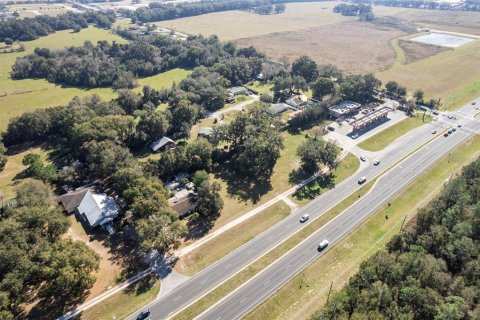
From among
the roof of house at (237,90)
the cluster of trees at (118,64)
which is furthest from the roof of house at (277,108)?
the cluster of trees at (118,64)

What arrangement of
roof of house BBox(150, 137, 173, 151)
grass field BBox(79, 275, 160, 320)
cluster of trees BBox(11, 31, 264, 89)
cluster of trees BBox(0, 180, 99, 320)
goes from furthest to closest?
cluster of trees BBox(11, 31, 264, 89)
roof of house BBox(150, 137, 173, 151)
grass field BBox(79, 275, 160, 320)
cluster of trees BBox(0, 180, 99, 320)

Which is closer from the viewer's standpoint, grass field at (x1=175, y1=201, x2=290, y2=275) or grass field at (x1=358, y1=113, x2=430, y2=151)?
grass field at (x1=175, y1=201, x2=290, y2=275)

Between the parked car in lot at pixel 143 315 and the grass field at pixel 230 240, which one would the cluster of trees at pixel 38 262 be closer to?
the parked car in lot at pixel 143 315

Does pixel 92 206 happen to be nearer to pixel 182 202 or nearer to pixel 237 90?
pixel 182 202

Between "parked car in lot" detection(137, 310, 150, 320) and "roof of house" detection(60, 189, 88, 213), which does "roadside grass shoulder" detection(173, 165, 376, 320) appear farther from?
"roof of house" detection(60, 189, 88, 213)

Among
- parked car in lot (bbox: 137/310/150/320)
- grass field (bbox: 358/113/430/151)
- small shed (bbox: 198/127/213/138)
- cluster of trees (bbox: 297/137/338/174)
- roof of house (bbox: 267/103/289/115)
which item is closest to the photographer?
parked car in lot (bbox: 137/310/150/320)

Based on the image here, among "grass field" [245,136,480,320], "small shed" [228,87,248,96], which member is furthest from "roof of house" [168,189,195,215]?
"small shed" [228,87,248,96]

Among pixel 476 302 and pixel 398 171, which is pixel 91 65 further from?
pixel 476 302
